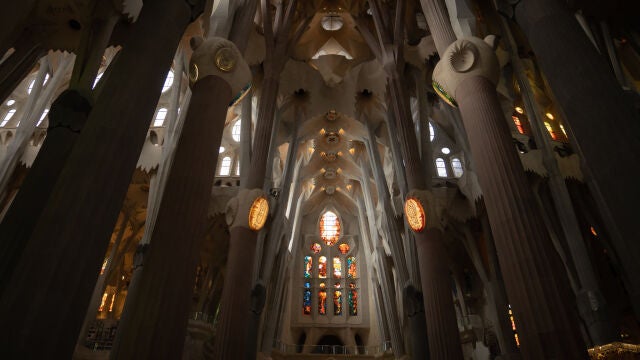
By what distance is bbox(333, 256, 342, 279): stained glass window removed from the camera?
2836 cm

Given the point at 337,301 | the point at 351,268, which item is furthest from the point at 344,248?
the point at 337,301

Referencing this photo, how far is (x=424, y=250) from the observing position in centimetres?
1018

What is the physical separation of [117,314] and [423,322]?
55.8ft

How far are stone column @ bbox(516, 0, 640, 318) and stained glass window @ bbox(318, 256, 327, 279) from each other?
2457 cm

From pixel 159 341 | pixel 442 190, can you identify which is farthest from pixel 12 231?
pixel 442 190

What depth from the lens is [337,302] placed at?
27.4 metres

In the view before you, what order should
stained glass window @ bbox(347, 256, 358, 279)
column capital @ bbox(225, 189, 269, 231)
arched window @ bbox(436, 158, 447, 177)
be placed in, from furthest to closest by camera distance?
stained glass window @ bbox(347, 256, 358, 279), arched window @ bbox(436, 158, 447, 177), column capital @ bbox(225, 189, 269, 231)

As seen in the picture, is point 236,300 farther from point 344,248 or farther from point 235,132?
point 344,248

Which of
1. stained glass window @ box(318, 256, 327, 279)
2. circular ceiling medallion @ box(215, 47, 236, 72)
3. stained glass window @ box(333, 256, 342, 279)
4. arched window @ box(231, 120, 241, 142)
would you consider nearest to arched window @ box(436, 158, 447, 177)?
arched window @ box(231, 120, 241, 142)

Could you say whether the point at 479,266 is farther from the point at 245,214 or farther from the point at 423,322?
the point at 245,214

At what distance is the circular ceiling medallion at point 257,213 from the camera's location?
439 inches

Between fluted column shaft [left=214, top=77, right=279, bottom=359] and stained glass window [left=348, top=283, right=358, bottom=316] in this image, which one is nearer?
fluted column shaft [left=214, top=77, right=279, bottom=359]

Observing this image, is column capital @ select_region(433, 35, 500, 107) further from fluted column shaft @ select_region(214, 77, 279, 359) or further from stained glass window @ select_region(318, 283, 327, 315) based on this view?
stained glass window @ select_region(318, 283, 327, 315)

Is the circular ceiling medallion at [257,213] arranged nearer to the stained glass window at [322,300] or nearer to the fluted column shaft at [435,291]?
the fluted column shaft at [435,291]
